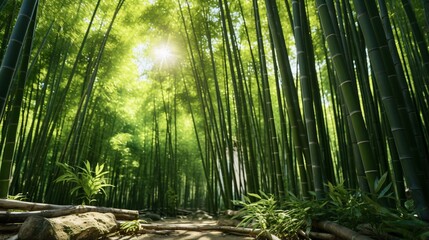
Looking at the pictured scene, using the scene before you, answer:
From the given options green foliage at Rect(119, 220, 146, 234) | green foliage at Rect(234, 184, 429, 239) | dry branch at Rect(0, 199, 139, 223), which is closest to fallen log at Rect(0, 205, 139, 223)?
dry branch at Rect(0, 199, 139, 223)

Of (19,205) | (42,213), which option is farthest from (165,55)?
(42,213)

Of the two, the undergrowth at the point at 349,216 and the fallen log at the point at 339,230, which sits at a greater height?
the undergrowth at the point at 349,216

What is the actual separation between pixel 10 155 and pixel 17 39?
3.36 ft

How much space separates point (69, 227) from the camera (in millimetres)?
1765

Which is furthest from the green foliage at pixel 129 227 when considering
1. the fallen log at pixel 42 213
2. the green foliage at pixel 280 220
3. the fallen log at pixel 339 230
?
the fallen log at pixel 339 230

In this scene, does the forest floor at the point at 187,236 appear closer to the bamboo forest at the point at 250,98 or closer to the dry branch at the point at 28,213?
the bamboo forest at the point at 250,98

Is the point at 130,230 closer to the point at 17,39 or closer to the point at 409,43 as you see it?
the point at 17,39

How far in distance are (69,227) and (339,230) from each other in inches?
62.6

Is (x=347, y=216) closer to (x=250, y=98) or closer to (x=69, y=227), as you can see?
(x=69, y=227)

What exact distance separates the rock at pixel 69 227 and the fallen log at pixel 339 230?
151 cm

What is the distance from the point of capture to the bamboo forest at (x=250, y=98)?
5.41ft

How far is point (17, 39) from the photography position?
1.66 m

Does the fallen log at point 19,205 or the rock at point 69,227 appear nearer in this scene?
the rock at point 69,227

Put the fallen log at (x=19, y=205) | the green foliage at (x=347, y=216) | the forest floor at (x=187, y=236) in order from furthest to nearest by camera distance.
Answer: the forest floor at (x=187, y=236), the fallen log at (x=19, y=205), the green foliage at (x=347, y=216)
